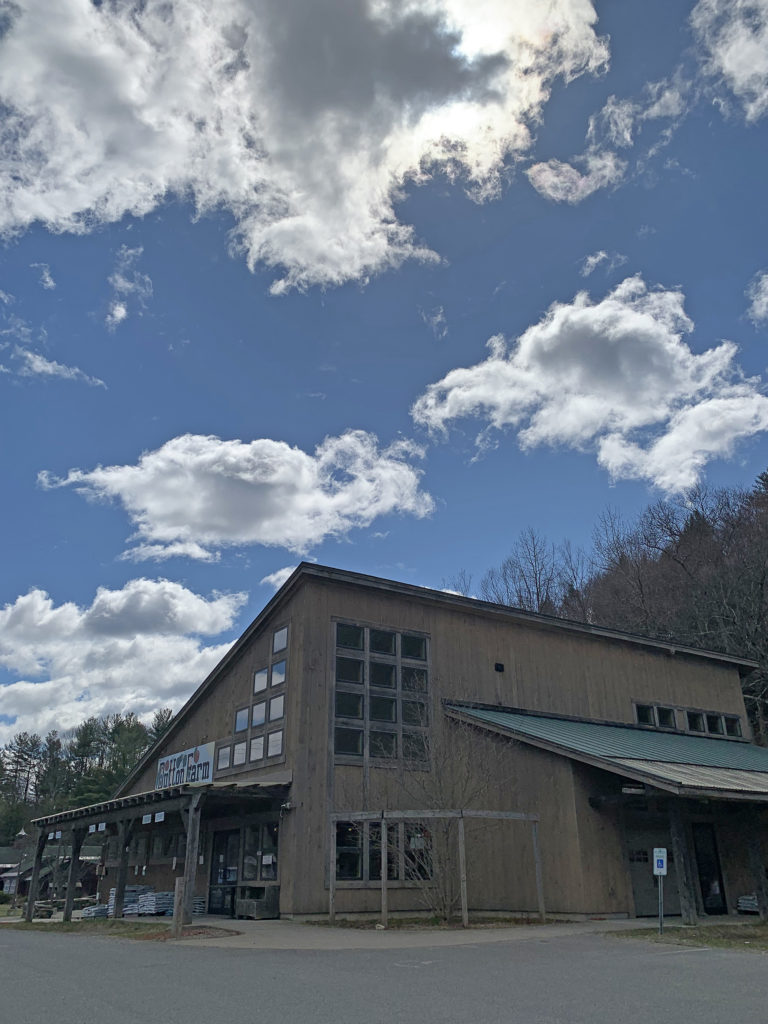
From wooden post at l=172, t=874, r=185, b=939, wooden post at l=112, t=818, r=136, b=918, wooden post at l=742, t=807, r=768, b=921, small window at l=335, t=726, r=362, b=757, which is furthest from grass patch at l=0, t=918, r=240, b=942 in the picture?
wooden post at l=742, t=807, r=768, b=921

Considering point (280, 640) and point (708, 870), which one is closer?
point (708, 870)

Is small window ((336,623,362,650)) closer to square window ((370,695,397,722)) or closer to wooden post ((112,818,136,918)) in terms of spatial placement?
square window ((370,695,397,722))

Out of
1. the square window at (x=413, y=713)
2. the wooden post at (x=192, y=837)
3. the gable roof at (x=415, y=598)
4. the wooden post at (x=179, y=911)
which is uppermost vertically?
the gable roof at (x=415, y=598)

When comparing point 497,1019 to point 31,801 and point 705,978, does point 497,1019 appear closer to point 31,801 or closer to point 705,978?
point 705,978

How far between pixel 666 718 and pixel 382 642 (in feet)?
35.6

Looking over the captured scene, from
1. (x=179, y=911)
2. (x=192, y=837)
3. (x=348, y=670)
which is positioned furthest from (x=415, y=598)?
(x=179, y=911)

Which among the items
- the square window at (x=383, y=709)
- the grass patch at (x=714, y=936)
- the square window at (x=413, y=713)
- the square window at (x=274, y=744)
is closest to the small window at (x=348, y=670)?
the square window at (x=383, y=709)

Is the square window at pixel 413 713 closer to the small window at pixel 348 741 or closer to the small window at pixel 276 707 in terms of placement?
the small window at pixel 348 741

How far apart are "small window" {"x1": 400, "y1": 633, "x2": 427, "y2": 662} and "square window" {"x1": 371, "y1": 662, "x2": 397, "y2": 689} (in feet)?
2.05

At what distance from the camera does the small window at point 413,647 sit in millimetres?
20438

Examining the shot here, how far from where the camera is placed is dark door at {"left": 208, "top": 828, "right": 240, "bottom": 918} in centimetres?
1959

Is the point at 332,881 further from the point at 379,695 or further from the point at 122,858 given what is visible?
the point at 122,858

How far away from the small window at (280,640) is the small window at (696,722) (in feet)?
46.2

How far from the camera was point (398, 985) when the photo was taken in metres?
8.32
